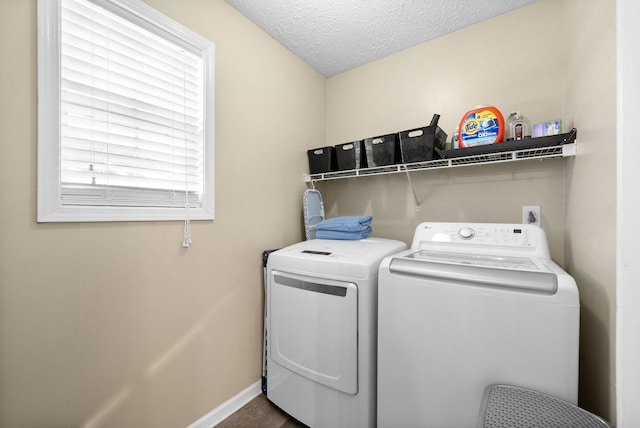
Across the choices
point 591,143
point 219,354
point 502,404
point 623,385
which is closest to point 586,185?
point 591,143

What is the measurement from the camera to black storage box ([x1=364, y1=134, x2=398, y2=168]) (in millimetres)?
1693

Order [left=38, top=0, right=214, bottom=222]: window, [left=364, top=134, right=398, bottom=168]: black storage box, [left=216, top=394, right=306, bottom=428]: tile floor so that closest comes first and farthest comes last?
1. [left=38, top=0, right=214, bottom=222]: window
2. [left=216, top=394, right=306, bottom=428]: tile floor
3. [left=364, top=134, right=398, bottom=168]: black storage box

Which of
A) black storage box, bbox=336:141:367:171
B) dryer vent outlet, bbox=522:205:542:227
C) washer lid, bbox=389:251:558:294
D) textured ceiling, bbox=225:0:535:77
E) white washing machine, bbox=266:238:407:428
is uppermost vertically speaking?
textured ceiling, bbox=225:0:535:77

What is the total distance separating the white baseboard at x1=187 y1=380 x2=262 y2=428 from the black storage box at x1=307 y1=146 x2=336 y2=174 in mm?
1582

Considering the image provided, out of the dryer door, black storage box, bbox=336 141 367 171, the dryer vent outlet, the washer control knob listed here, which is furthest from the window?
the dryer vent outlet

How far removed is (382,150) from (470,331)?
118 centimetres

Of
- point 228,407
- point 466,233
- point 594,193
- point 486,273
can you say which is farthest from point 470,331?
point 228,407

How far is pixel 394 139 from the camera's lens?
1.69m

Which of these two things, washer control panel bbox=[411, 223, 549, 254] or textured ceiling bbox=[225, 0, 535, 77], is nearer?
washer control panel bbox=[411, 223, 549, 254]

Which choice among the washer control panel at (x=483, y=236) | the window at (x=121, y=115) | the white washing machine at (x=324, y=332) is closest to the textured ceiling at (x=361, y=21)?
the window at (x=121, y=115)

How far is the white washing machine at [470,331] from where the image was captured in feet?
2.77

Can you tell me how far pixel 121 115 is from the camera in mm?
1136

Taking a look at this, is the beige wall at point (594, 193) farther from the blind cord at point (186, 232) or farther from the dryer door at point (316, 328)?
the blind cord at point (186, 232)

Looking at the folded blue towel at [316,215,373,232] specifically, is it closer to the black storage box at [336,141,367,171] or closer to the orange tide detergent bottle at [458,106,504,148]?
the black storage box at [336,141,367,171]
